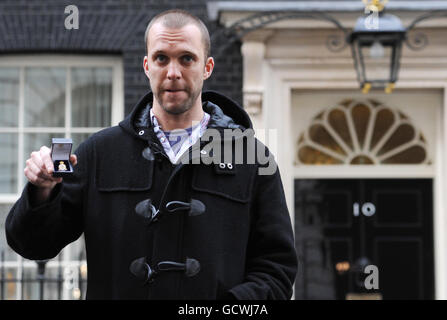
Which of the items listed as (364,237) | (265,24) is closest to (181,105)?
(265,24)

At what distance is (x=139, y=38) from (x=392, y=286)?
330 centimetres

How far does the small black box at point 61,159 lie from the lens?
2.54m

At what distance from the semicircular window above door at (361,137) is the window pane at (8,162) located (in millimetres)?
2623

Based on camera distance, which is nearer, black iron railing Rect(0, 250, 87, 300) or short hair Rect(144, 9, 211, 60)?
short hair Rect(144, 9, 211, 60)

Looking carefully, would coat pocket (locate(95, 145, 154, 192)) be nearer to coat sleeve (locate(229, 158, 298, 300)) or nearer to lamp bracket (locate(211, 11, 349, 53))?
coat sleeve (locate(229, 158, 298, 300))

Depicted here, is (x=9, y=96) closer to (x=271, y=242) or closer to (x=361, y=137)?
(x=361, y=137)

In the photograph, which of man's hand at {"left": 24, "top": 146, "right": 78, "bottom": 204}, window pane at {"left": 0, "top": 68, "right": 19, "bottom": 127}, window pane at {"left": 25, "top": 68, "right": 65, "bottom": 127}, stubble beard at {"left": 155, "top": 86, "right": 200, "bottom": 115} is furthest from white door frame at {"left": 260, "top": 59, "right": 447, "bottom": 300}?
man's hand at {"left": 24, "top": 146, "right": 78, "bottom": 204}

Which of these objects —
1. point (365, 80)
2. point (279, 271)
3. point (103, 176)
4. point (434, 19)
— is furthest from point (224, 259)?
point (434, 19)

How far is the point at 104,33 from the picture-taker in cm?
857

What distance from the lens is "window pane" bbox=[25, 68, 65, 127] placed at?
873 centimetres

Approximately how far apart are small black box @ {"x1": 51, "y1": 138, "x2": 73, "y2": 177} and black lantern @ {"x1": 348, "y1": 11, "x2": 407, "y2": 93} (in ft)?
17.4

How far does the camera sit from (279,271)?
287 centimetres

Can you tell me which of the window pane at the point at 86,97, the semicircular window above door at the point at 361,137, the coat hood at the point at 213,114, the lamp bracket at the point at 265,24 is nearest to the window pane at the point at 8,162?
the window pane at the point at 86,97

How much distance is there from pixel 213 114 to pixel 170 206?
1.31 feet
